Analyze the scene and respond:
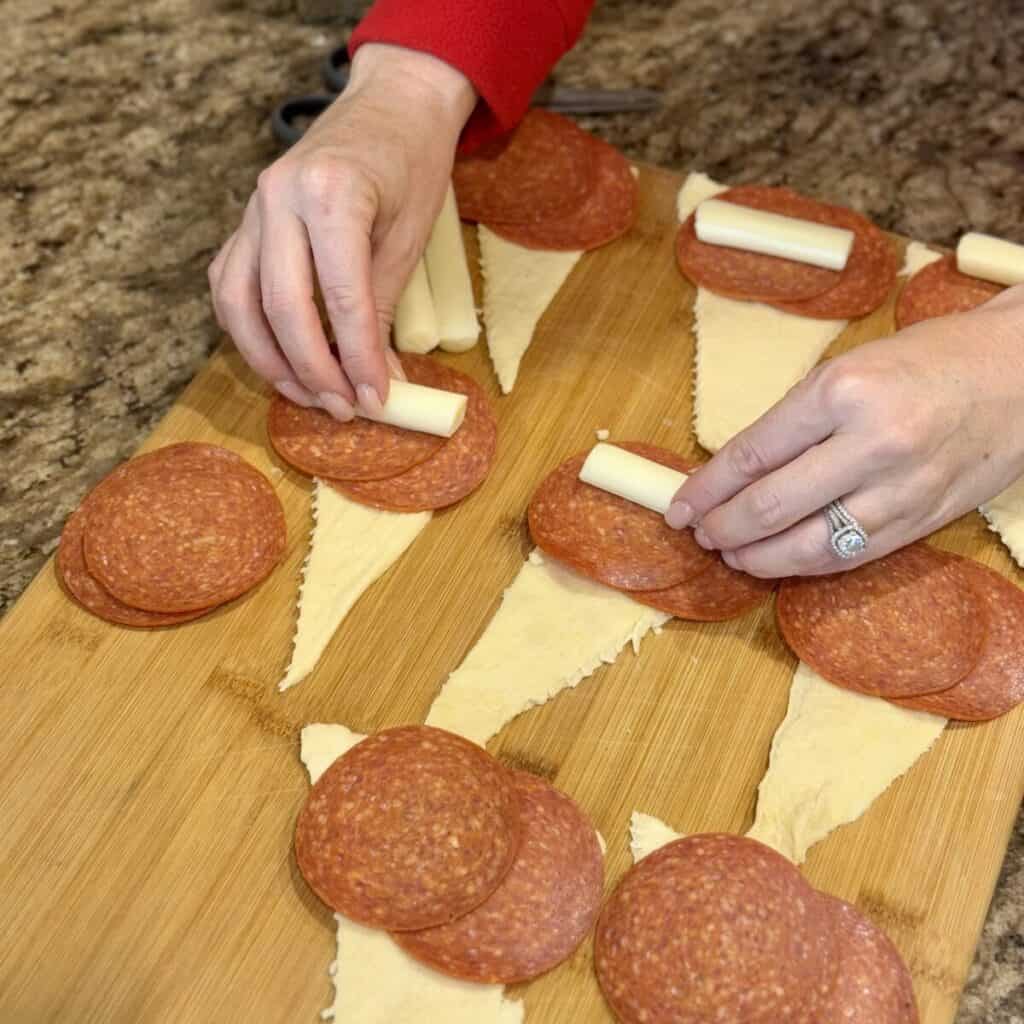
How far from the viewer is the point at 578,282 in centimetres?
229

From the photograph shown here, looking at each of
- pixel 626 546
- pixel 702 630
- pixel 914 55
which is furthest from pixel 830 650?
pixel 914 55

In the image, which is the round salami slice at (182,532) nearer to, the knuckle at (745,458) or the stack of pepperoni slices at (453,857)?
the stack of pepperoni slices at (453,857)

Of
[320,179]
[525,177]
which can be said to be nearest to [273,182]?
[320,179]

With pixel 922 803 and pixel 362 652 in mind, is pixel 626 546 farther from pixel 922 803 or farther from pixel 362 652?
pixel 922 803

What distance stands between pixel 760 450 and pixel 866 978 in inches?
28.2

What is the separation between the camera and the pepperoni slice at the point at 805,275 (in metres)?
2.23

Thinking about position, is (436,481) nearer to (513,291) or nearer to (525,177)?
(513,291)

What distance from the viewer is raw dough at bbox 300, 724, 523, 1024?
5.03ft

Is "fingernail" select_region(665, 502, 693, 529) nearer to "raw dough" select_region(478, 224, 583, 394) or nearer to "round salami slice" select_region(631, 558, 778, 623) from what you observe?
"round salami slice" select_region(631, 558, 778, 623)

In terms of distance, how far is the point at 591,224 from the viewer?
7.65 ft

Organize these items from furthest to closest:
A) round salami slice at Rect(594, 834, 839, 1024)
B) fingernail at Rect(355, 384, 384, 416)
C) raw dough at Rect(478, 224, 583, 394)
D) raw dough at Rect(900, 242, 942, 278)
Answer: raw dough at Rect(900, 242, 942, 278)
raw dough at Rect(478, 224, 583, 394)
fingernail at Rect(355, 384, 384, 416)
round salami slice at Rect(594, 834, 839, 1024)

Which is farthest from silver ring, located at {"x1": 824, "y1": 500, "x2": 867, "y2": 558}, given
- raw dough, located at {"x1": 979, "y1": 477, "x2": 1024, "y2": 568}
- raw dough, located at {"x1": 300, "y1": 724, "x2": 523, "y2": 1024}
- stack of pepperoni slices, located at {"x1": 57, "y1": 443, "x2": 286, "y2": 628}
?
stack of pepperoni slices, located at {"x1": 57, "y1": 443, "x2": 286, "y2": 628}

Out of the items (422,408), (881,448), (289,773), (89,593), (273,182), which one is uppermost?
(273,182)

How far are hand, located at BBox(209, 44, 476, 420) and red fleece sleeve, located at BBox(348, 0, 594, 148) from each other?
29 millimetres
